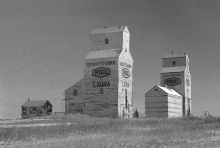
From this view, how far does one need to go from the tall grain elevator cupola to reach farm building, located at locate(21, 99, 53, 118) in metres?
25.2

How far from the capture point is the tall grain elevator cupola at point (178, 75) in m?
70.5

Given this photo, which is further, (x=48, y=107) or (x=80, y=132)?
(x=48, y=107)

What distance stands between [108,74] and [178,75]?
77.5 feet

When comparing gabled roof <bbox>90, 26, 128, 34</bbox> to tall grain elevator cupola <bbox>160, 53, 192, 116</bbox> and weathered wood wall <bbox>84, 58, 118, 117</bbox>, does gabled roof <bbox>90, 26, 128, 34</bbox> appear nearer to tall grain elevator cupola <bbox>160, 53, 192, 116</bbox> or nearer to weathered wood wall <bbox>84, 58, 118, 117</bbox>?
weathered wood wall <bbox>84, 58, 118, 117</bbox>

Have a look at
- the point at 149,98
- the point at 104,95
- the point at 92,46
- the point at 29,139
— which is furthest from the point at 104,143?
the point at 149,98

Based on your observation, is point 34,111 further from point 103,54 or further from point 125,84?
point 125,84

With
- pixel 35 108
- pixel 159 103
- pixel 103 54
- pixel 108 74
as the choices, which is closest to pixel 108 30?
pixel 103 54

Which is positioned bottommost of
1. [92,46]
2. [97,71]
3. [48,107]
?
[48,107]

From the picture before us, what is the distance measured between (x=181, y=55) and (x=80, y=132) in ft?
169

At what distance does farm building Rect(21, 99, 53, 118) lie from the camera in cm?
7825

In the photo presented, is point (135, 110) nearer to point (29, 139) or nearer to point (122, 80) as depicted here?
point (122, 80)

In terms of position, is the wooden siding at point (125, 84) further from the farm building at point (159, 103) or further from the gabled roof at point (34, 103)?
the gabled roof at point (34, 103)

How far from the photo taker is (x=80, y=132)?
23.9 metres

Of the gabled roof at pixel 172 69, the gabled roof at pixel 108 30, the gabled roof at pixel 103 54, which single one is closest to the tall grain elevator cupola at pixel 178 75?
the gabled roof at pixel 172 69
